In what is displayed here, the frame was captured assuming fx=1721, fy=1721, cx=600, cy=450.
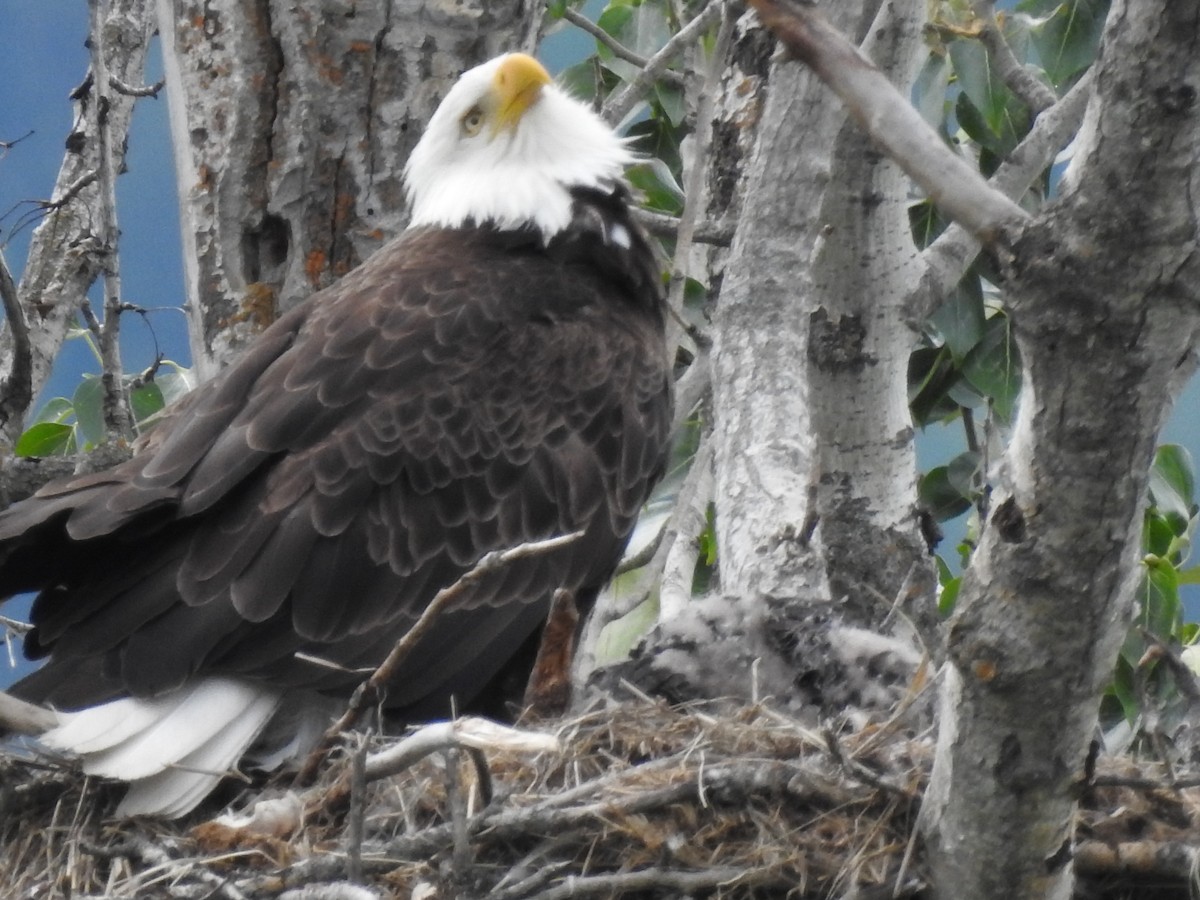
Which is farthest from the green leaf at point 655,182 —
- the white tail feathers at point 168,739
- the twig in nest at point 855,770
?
the twig in nest at point 855,770

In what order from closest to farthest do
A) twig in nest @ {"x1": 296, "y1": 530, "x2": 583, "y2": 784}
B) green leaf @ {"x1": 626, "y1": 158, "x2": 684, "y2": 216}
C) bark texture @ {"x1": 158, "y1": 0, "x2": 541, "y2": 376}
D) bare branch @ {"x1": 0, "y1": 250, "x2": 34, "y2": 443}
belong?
twig in nest @ {"x1": 296, "y1": 530, "x2": 583, "y2": 784}, bare branch @ {"x1": 0, "y1": 250, "x2": 34, "y2": 443}, bark texture @ {"x1": 158, "y1": 0, "x2": 541, "y2": 376}, green leaf @ {"x1": 626, "y1": 158, "x2": 684, "y2": 216}

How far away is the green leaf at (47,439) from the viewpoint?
4.84 metres

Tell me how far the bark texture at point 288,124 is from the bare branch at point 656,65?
1.23 feet

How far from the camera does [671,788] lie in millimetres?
2955

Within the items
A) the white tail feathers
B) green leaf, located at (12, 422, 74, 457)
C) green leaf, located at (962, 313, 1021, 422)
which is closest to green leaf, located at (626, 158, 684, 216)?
green leaf, located at (962, 313, 1021, 422)

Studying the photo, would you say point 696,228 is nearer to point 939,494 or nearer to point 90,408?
point 939,494

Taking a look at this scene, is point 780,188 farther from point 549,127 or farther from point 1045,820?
point 1045,820

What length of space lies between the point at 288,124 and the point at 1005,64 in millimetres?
1938

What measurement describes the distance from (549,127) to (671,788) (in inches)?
86.8

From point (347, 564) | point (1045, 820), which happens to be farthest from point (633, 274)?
point (1045, 820)

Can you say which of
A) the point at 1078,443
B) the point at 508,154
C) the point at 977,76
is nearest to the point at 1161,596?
the point at 977,76

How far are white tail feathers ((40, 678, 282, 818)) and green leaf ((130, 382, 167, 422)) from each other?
174 centimetres

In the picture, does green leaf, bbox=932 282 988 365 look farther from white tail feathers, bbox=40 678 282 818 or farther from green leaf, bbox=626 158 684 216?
white tail feathers, bbox=40 678 282 818

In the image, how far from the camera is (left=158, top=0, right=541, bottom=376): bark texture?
4.26 m
